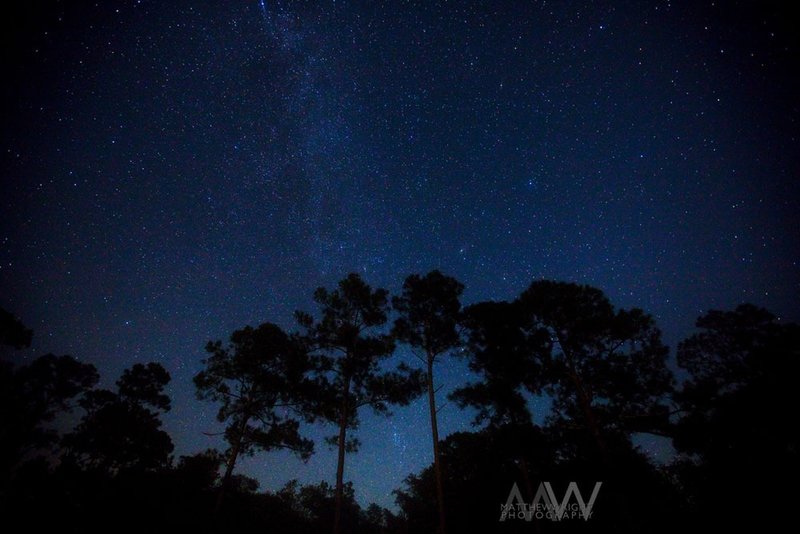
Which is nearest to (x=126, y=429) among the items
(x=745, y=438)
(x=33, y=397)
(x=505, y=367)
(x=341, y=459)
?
(x=33, y=397)

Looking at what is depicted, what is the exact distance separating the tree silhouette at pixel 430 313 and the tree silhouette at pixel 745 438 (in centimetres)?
1113

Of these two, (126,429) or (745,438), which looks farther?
(126,429)

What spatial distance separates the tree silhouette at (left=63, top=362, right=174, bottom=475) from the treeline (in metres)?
0.85

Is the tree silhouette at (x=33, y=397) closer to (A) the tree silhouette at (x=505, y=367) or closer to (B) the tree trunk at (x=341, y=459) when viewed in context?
(B) the tree trunk at (x=341, y=459)

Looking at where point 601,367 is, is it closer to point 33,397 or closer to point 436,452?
point 436,452

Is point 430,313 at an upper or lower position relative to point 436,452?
upper

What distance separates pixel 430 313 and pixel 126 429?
23808mm

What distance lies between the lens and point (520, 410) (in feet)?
58.5

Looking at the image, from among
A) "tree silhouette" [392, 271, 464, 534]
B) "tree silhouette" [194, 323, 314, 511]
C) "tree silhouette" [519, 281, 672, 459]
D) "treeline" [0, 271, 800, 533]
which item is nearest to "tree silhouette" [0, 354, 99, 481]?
"treeline" [0, 271, 800, 533]

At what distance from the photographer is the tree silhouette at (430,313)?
18.4 m

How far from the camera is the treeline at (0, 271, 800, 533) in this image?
49.9 feet

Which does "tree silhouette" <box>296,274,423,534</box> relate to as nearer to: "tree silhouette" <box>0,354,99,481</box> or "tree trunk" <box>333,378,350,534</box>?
"tree trunk" <box>333,378,350,534</box>

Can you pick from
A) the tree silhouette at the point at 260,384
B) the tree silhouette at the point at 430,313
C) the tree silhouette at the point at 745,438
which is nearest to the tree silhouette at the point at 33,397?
the tree silhouette at the point at 260,384

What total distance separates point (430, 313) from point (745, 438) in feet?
50.4
